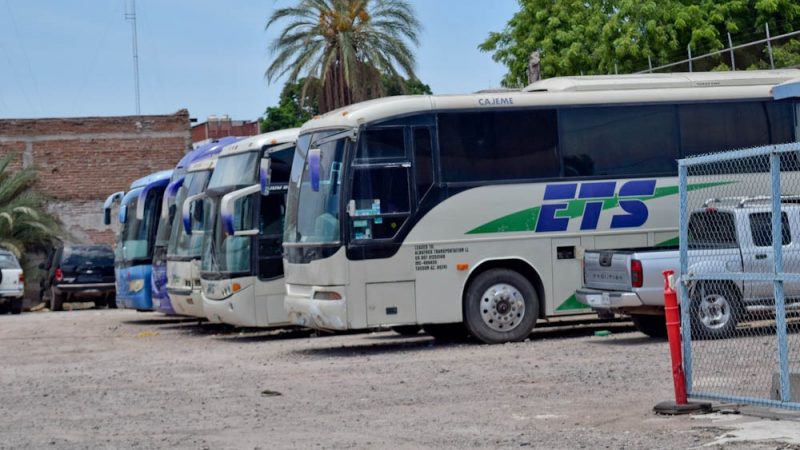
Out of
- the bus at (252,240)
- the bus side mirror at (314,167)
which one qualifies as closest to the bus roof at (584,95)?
the bus side mirror at (314,167)

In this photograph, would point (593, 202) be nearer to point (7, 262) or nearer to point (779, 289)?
point (779, 289)

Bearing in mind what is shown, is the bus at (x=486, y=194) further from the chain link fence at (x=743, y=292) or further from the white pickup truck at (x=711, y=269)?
the chain link fence at (x=743, y=292)

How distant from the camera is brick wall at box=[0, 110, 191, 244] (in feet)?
170

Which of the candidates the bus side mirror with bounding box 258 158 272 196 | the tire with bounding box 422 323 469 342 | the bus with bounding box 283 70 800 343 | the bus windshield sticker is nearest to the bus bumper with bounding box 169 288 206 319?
the bus side mirror with bounding box 258 158 272 196

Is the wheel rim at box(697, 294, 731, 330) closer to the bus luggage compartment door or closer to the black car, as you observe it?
the bus luggage compartment door

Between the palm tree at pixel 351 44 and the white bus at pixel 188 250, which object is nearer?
the white bus at pixel 188 250

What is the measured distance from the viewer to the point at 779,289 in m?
10.0

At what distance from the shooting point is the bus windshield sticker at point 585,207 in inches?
735

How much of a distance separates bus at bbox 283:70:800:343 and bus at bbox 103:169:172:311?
9567 millimetres

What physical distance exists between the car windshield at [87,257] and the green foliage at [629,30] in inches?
682

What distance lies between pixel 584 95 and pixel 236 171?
617cm

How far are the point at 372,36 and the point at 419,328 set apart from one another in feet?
69.5

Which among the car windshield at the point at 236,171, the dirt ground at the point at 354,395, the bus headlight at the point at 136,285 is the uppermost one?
the car windshield at the point at 236,171

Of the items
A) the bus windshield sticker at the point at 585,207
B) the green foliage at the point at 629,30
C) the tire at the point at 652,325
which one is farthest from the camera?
the green foliage at the point at 629,30
